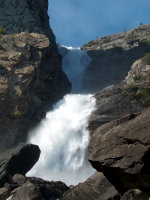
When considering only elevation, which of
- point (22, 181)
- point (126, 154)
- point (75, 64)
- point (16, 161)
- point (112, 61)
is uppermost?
point (75, 64)

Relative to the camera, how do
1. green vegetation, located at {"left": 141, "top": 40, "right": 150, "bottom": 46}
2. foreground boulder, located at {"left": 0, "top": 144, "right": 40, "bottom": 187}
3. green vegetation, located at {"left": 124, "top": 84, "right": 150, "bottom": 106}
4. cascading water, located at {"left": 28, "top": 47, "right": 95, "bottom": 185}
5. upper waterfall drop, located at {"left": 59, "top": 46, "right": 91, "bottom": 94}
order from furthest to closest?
green vegetation, located at {"left": 141, "top": 40, "right": 150, "bottom": 46} < upper waterfall drop, located at {"left": 59, "top": 46, "right": 91, "bottom": 94} < green vegetation, located at {"left": 124, "top": 84, "right": 150, "bottom": 106} < cascading water, located at {"left": 28, "top": 47, "right": 95, "bottom": 185} < foreground boulder, located at {"left": 0, "top": 144, "right": 40, "bottom": 187}

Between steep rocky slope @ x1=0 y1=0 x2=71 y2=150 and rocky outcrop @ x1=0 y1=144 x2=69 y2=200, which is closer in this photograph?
rocky outcrop @ x1=0 y1=144 x2=69 y2=200

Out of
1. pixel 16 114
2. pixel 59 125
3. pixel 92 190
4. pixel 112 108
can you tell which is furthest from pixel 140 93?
pixel 92 190

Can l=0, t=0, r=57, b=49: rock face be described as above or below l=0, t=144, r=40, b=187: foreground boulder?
above

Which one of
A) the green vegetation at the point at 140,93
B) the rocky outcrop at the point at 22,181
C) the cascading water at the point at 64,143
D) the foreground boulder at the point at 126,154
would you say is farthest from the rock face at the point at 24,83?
the foreground boulder at the point at 126,154

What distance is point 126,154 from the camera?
8.55 m

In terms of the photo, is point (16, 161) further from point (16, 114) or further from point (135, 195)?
point (135, 195)

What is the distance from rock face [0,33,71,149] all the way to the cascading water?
2018 millimetres

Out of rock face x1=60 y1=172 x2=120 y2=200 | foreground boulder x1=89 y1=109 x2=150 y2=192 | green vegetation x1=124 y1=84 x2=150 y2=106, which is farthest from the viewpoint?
green vegetation x1=124 y1=84 x2=150 y2=106

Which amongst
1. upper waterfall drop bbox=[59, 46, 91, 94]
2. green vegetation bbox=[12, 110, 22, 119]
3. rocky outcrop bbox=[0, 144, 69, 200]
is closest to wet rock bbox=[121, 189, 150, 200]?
rocky outcrop bbox=[0, 144, 69, 200]

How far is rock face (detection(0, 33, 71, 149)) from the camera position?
32156 mm

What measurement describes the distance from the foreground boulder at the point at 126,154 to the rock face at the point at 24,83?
2274 cm

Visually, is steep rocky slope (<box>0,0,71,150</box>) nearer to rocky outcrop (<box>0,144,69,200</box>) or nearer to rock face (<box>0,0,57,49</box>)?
rock face (<box>0,0,57,49</box>)

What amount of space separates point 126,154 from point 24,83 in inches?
1131
